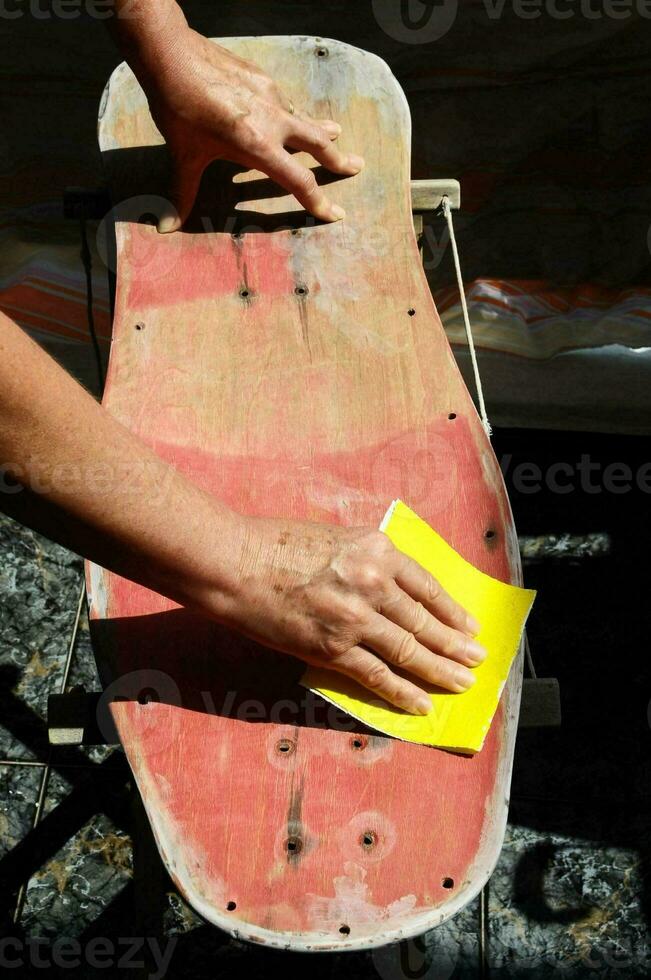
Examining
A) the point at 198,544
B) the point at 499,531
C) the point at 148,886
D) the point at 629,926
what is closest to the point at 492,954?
the point at 629,926

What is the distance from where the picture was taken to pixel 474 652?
1.39m

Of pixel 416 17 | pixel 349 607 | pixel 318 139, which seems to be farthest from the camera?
pixel 416 17

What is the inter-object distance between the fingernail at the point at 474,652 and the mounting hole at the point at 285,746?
265 millimetres

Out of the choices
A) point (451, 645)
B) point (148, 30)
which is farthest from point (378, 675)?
point (148, 30)

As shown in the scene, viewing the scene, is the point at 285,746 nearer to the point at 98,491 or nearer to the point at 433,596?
the point at 433,596

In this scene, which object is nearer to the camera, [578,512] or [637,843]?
[637,843]

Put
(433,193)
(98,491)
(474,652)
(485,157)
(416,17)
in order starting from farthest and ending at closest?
(485,157)
(416,17)
(433,193)
(474,652)
(98,491)

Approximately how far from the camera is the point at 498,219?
2.61 metres

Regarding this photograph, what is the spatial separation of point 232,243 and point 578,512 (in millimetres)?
1268

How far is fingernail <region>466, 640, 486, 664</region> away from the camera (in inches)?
54.8

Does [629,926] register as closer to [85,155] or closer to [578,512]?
[578,512]

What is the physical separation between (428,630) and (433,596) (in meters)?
0.05

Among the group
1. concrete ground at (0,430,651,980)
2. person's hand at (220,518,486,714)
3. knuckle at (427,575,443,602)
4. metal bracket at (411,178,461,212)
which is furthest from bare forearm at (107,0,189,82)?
concrete ground at (0,430,651,980)

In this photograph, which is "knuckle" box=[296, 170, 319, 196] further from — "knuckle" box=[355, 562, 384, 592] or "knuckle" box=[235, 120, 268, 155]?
"knuckle" box=[355, 562, 384, 592]
